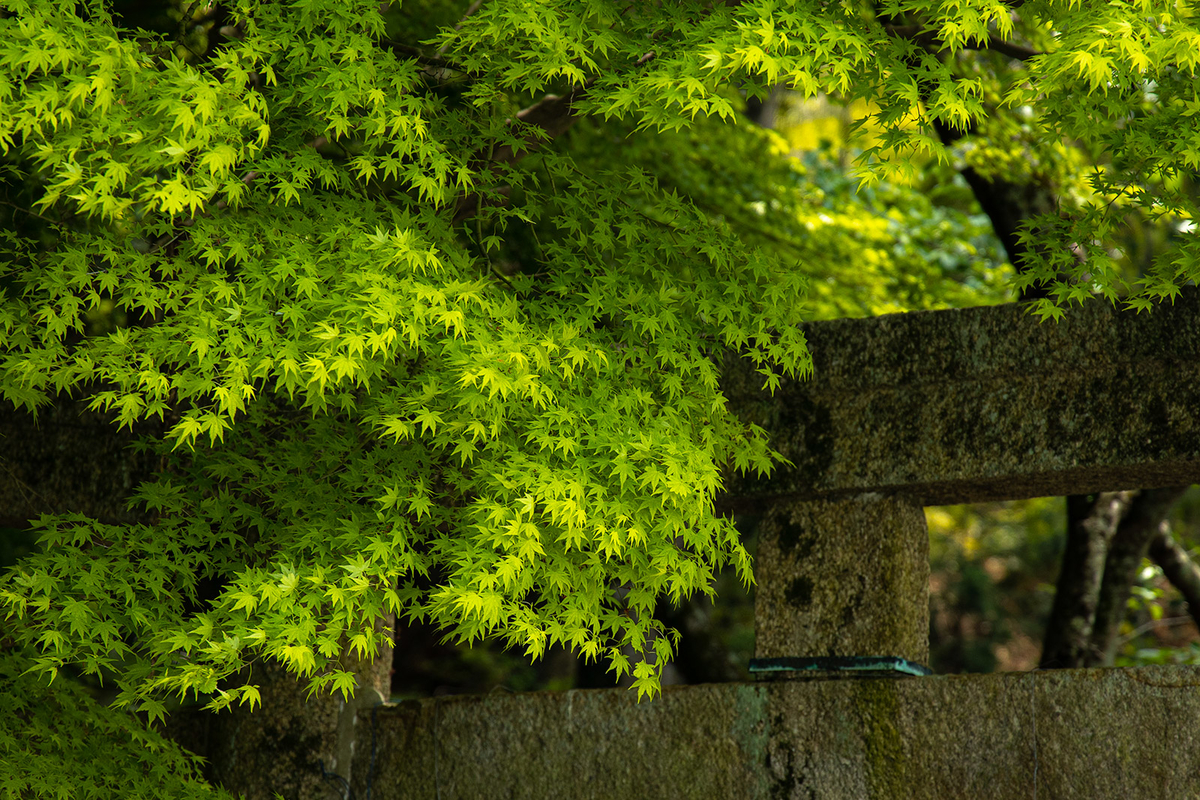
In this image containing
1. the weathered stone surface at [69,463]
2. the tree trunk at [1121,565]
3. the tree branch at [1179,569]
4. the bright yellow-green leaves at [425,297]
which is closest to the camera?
the bright yellow-green leaves at [425,297]

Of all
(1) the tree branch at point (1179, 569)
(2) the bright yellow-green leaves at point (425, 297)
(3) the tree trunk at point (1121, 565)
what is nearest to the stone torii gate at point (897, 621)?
(2) the bright yellow-green leaves at point (425, 297)

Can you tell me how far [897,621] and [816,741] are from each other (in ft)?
1.62

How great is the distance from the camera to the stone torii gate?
3.45 metres

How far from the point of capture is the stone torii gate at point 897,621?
345 centimetres

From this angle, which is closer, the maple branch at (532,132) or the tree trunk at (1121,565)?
the maple branch at (532,132)

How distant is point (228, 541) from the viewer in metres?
3.92

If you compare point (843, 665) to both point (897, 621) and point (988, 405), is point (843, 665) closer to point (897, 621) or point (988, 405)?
point (897, 621)

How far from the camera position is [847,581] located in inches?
154

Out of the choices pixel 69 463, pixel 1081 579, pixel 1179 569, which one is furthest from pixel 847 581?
pixel 1179 569

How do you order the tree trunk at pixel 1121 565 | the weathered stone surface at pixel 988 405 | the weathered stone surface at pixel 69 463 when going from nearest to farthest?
the weathered stone surface at pixel 988 405 < the weathered stone surface at pixel 69 463 < the tree trunk at pixel 1121 565

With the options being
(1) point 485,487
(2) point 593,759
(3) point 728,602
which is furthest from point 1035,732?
(3) point 728,602

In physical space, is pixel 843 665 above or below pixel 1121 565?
below

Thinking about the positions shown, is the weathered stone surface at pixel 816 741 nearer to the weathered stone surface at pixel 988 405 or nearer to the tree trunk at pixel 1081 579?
the weathered stone surface at pixel 988 405

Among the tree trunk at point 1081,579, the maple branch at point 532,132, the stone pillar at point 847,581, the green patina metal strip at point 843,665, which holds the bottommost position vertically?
the green patina metal strip at point 843,665
